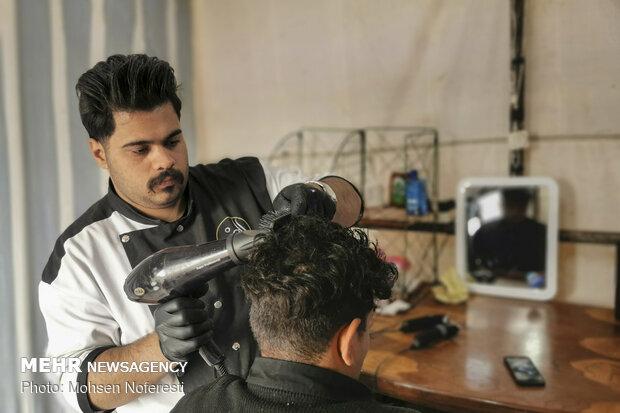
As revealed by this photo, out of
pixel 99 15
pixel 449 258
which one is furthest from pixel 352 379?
pixel 99 15

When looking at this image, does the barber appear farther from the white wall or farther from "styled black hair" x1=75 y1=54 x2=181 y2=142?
the white wall

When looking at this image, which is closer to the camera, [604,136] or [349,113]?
[604,136]

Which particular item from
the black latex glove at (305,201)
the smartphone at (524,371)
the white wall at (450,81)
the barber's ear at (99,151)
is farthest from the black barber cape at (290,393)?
the white wall at (450,81)

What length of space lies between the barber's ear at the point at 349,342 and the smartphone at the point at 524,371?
0.70 m

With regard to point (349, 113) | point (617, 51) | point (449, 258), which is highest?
point (617, 51)

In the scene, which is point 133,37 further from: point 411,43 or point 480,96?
point 480,96

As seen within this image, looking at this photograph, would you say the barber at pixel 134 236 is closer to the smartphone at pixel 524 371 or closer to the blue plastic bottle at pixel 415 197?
the smartphone at pixel 524 371

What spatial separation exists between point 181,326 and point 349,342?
0.39 meters

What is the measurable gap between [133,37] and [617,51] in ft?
6.86

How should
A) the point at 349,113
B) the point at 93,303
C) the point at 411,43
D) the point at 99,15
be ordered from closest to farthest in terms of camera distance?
the point at 93,303 < the point at 99,15 < the point at 411,43 < the point at 349,113

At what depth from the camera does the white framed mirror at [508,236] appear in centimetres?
200

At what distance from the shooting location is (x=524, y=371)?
145 cm

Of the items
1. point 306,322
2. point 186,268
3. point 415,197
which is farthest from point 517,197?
point 186,268

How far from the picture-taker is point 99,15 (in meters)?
2.05
